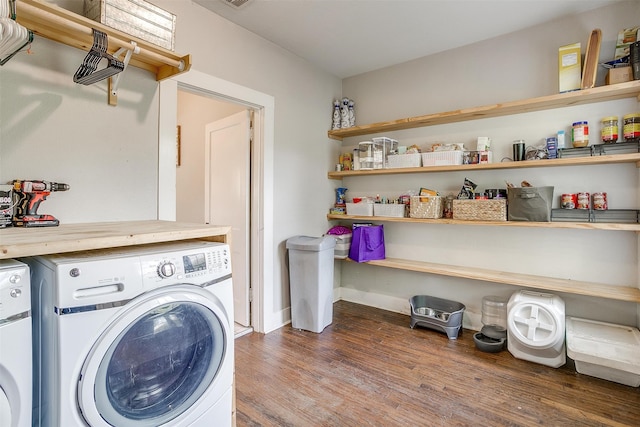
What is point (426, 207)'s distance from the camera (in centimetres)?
275

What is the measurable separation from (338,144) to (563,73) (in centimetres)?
203

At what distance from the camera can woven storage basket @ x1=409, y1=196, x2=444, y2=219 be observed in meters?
2.71

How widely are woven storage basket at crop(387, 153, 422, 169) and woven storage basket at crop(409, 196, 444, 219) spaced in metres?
0.30

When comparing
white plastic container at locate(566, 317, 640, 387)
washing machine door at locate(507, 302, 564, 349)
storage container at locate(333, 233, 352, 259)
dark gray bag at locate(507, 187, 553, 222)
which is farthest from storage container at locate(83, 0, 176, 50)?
white plastic container at locate(566, 317, 640, 387)

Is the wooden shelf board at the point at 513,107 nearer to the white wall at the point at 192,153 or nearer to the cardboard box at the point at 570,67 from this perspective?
the cardboard box at the point at 570,67

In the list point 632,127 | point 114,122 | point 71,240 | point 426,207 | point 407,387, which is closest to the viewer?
point 71,240

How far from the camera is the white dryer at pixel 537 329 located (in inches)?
82.7

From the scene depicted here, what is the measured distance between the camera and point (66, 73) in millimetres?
1580

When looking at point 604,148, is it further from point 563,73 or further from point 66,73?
point 66,73

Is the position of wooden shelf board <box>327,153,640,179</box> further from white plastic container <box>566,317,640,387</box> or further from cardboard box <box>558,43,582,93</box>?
white plastic container <box>566,317,640,387</box>

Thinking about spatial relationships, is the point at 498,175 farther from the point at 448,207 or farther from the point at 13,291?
the point at 13,291

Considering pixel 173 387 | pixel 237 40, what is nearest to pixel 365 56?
A: pixel 237 40

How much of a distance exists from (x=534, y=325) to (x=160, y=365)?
7.62 ft

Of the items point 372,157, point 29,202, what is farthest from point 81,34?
point 372,157
